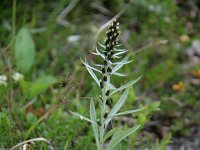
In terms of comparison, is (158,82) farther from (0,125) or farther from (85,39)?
(0,125)

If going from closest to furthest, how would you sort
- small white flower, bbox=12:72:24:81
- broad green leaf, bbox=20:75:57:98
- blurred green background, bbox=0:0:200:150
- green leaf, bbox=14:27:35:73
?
blurred green background, bbox=0:0:200:150 → broad green leaf, bbox=20:75:57:98 → small white flower, bbox=12:72:24:81 → green leaf, bbox=14:27:35:73

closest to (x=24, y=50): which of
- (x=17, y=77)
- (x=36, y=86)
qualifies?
(x=17, y=77)

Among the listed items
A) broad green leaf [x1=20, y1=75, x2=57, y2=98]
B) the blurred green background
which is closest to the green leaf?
the blurred green background

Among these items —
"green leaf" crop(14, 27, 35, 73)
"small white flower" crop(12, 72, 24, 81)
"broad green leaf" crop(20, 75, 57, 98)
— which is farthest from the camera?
"green leaf" crop(14, 27, 35, 73)

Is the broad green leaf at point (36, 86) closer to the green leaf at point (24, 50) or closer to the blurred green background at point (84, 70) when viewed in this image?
the blurred green background at point (84, 70)

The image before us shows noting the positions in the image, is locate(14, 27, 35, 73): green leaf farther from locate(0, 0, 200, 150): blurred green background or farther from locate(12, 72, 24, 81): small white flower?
locate(12, 72, 24, 81): small white flower

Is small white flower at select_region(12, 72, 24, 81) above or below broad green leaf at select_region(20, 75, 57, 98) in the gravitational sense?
above

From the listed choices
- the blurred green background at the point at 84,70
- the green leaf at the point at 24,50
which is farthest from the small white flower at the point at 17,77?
the green leaf at the point at 24,50
